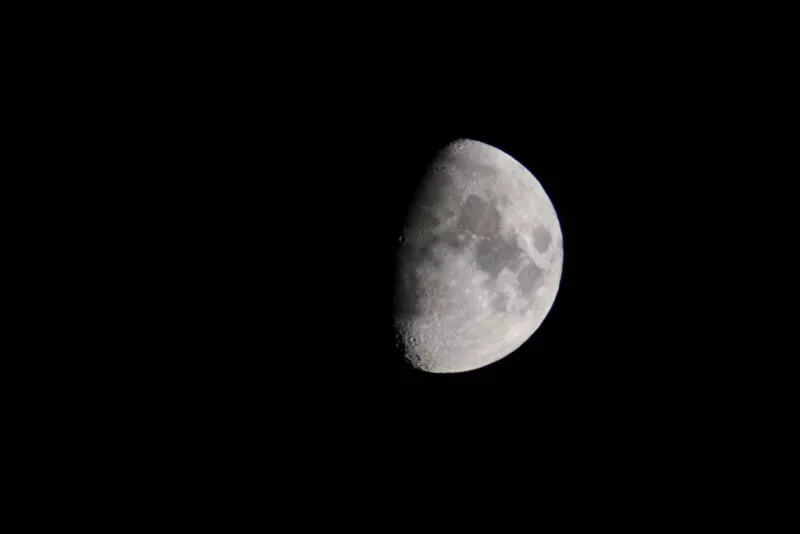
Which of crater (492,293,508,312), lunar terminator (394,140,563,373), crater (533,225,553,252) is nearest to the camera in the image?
lunar terminator (394,140,563,373)

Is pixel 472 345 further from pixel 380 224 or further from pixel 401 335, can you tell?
pixel 380 224

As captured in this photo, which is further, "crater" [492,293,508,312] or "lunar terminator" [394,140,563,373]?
"crater" [492,293,508,312]

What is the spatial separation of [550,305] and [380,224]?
1.40 m

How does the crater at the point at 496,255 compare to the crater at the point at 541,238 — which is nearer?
the crater at the point at 496,255

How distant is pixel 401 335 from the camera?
3344 millimetres

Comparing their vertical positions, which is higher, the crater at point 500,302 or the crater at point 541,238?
the crater at point 541,238

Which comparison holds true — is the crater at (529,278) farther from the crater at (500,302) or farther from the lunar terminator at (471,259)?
the crater at (500,302)

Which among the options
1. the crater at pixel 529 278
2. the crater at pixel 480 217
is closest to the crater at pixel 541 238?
the crater at pixel 529 278

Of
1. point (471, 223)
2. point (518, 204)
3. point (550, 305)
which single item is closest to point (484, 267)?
point (471, 223)

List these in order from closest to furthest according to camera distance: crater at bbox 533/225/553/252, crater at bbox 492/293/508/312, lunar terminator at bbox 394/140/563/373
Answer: lunar terminator at bbox 394/140/563/373, crater at bbox 492/293/508/312, crater at bbox 533/225/553/252

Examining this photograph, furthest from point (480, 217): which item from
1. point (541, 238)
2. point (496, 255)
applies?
point (541, 238)

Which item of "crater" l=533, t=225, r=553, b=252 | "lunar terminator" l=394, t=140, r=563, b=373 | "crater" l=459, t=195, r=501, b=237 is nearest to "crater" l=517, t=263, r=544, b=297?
"lunar terminator" l=394, t=140, r=563, b=373

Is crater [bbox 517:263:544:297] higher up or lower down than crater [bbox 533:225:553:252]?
lower down

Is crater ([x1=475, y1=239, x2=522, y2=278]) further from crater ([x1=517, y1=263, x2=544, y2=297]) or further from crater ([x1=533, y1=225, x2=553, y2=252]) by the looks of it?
crater ([x1=533, y1=225, x2=553, y2=252])
